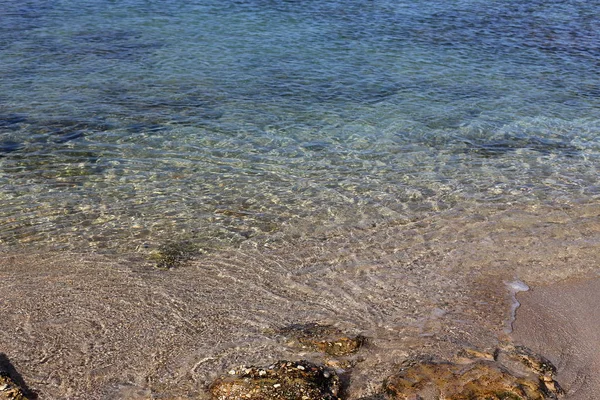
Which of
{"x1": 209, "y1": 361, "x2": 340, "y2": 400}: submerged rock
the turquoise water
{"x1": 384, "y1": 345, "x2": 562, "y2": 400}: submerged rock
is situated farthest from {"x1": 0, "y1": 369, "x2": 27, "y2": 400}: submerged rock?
{"x1": 384, "y1": 345, "x2": 562, "y2": 400}: submerged rock

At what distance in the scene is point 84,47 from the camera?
12953 mm

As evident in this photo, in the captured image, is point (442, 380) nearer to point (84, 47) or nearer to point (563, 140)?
point (563, 140)

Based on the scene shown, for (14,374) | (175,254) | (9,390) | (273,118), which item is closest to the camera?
(9,390)

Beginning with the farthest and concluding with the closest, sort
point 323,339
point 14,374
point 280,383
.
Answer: point 323,339 < point 14,374 < point 280,383

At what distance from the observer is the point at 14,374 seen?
465 centimetres

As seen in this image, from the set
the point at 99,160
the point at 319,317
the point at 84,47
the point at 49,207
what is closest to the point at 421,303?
the point at 319,317

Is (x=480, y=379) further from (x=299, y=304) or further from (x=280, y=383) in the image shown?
(x=299, y=304)

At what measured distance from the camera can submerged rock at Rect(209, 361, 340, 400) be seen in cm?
443

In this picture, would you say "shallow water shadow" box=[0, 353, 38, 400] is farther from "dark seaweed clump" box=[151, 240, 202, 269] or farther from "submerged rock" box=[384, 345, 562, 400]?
"submerged rock" box=[384, 345, 562, 400]

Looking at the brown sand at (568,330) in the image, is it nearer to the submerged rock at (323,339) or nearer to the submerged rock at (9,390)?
the submerged rock at (323,339)

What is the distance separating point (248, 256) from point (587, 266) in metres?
3.48

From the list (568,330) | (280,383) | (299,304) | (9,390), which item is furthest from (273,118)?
(9,390)

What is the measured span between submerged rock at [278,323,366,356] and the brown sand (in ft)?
4.60

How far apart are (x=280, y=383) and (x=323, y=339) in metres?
0.73
